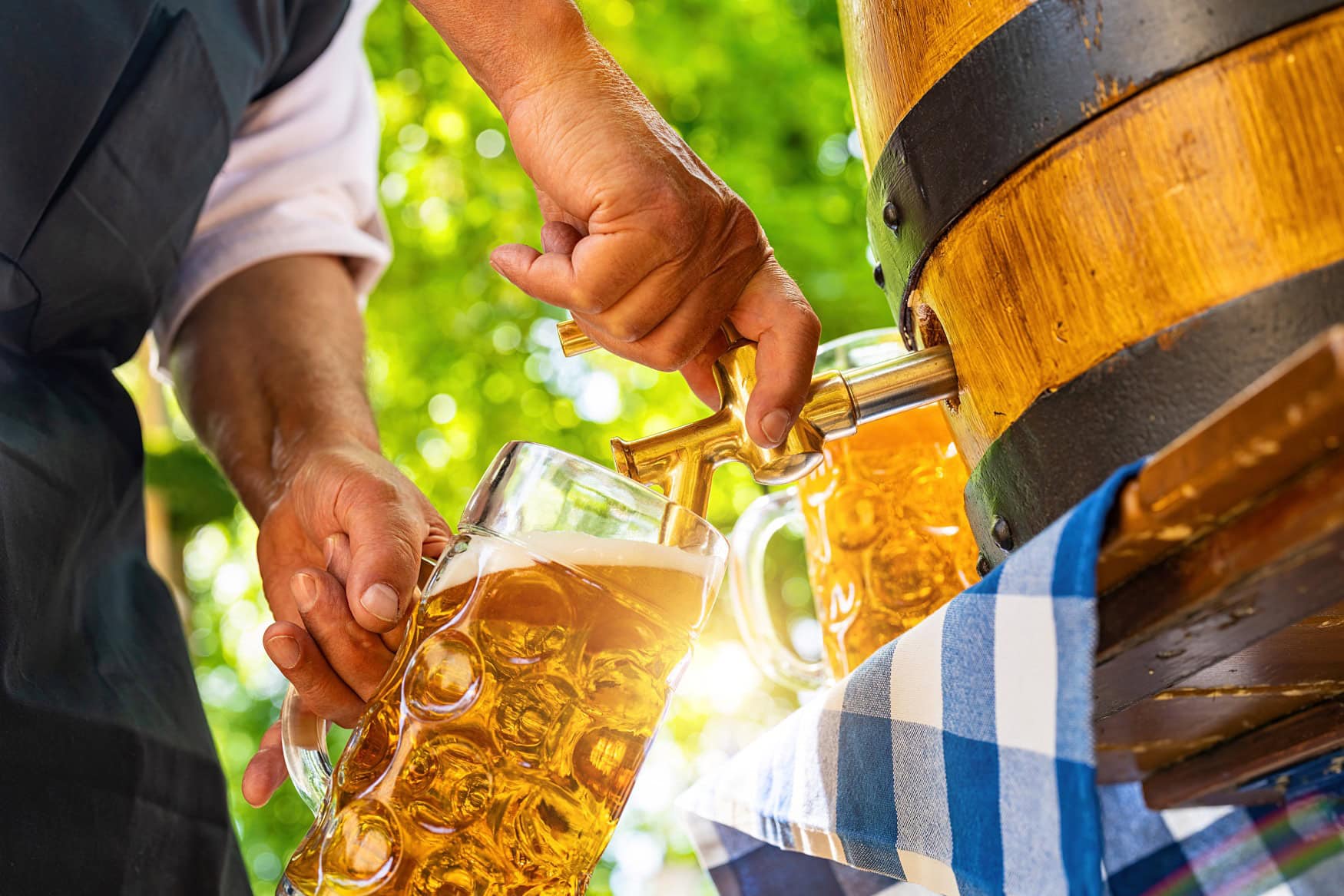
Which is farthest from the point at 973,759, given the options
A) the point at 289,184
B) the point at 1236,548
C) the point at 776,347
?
the point at 289,184

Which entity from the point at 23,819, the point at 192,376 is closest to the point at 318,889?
the point at 23,819

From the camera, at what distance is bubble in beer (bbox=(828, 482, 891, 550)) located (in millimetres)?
890

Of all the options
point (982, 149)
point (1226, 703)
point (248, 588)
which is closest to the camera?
point (982, 149)

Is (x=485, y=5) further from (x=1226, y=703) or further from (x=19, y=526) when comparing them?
(x=1226, y=703)

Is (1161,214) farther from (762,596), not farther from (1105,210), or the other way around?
(762,596)

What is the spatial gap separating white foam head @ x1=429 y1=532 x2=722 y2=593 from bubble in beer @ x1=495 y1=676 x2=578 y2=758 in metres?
0.06

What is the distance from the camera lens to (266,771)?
31.5 inches

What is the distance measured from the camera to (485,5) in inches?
24.9

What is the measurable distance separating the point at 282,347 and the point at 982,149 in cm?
76

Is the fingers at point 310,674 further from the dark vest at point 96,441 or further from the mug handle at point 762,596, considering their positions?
the mug handle at point 762,596

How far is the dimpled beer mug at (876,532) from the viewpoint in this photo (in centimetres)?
86

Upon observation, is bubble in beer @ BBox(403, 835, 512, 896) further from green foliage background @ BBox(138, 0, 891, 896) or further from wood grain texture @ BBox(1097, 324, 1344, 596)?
green foliage background @ BBox(138, 0, 891, 896)

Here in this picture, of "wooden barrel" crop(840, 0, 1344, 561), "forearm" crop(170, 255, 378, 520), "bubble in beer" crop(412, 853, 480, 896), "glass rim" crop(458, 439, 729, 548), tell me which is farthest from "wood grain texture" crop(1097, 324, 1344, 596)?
"forearm" crop(170, 255, 378, 520)

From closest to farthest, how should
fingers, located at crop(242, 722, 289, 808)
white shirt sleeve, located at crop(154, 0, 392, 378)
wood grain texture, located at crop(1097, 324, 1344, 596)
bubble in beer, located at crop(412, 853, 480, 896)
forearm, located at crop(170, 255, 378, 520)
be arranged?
wood grain texture, located at crop(1097, 324, 1344, 596), bubble in beer, located at crop(412, 853, 480, 896), fingers, located at crop(242, 722, 289, 808), forearm, located at crop(170, 255, 378, 520), white shirt sleeve, located at crop(154, 0, 392, 378)
